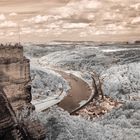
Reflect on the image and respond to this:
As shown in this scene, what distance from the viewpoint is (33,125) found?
50.4 ft

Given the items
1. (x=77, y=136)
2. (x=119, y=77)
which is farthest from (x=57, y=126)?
(x=119, y=77)

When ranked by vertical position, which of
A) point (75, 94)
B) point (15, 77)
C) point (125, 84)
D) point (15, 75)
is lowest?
point (75, 94)

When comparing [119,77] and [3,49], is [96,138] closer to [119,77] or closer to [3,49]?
[3,49]

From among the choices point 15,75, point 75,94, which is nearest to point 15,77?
point 15,75

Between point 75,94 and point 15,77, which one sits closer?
point 15,77

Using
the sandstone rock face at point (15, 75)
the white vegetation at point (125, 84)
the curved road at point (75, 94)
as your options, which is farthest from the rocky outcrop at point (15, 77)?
the white vegetation at point (125, 84)

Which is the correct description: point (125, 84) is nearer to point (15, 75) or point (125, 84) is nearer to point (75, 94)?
point (75, 94)

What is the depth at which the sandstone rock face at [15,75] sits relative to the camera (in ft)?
87.8

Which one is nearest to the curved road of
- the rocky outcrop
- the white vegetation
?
the white vegetation

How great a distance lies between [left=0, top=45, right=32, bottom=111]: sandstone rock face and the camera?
87.8 ft

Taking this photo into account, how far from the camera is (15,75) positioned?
1080 inches

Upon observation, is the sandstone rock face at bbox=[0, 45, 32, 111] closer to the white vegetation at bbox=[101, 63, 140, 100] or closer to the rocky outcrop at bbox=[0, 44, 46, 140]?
the rocky outcrop at bbox=[0, 44, 46, 140]

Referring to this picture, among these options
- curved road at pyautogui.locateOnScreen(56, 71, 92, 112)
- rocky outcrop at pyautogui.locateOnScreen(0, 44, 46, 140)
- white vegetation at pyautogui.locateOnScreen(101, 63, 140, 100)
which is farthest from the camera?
white vegetation at pyautogui.locateOnScreen(101, 63, 140, 100)

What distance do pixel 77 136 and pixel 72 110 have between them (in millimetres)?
15314
